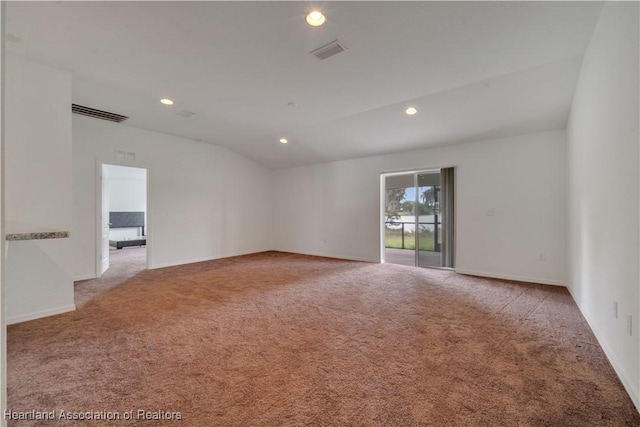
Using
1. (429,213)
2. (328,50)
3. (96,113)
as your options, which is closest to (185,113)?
(96,113)

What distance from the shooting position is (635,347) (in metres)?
1.65

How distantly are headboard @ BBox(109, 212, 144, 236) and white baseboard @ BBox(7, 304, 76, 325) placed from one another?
683cm

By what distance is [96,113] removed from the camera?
436cm

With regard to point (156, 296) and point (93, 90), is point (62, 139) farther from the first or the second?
point (156, 296)

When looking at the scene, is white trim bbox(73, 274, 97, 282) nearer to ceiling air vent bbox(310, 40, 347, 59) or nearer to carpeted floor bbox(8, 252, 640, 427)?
carpeted floor bbox(8, 252, 640, 427)

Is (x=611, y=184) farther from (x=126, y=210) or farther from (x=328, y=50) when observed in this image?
(x=126, y=210)

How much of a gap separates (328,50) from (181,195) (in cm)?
473

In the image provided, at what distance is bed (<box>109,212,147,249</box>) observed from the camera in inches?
328

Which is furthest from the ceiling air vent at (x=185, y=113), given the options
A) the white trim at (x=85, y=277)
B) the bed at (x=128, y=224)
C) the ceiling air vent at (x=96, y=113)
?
the bed at (x=128, y=224)

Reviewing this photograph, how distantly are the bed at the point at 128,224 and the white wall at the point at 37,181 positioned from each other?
589 centimetres

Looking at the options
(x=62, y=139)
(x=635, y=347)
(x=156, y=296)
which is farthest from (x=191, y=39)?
(x=635, y=347)

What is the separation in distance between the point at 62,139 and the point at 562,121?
6.57 meters

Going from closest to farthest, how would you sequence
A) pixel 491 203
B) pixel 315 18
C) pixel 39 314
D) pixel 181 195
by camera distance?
pixel 315 18 < pixel 39 314 < pixel 491 203 < pixel 181 195

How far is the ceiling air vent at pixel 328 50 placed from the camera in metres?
2.50
